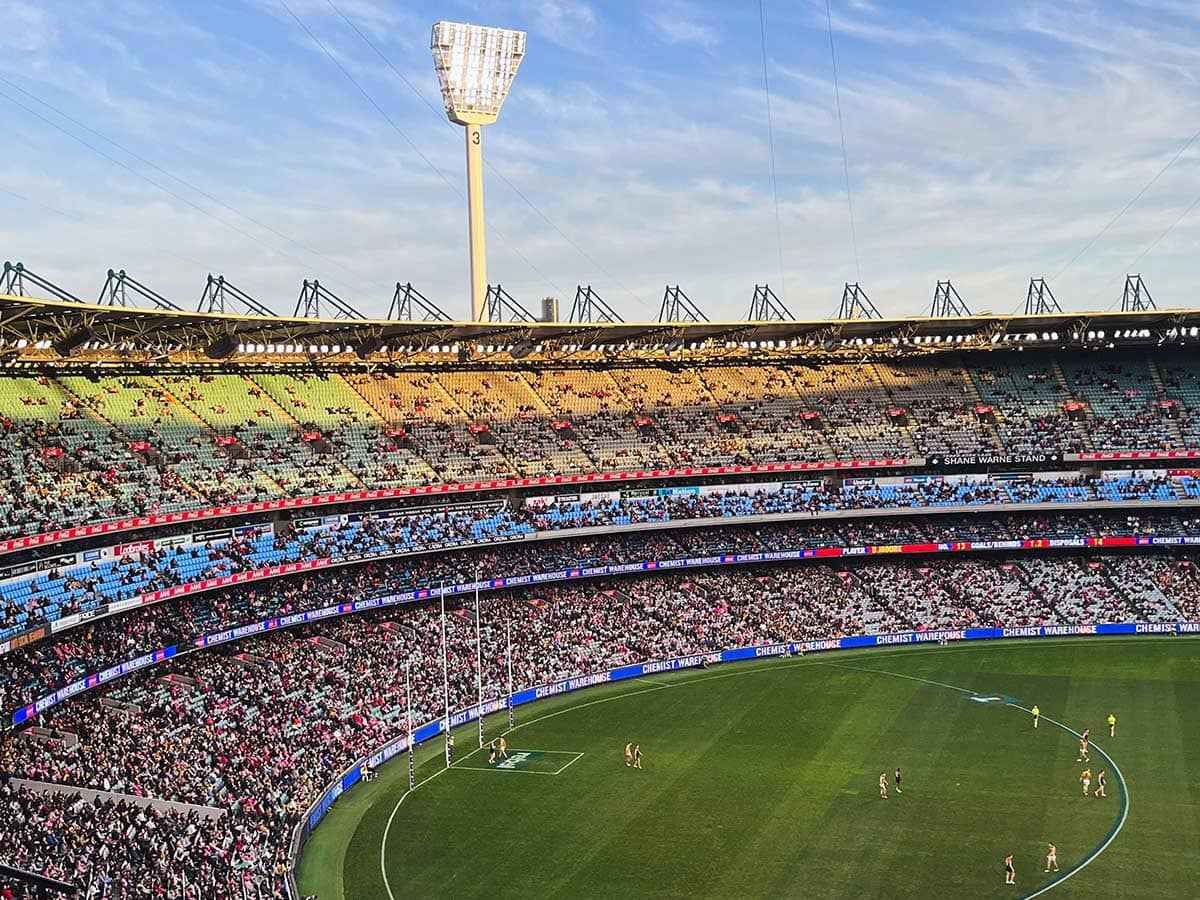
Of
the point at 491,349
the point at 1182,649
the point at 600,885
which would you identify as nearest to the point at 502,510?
the point at 491,349

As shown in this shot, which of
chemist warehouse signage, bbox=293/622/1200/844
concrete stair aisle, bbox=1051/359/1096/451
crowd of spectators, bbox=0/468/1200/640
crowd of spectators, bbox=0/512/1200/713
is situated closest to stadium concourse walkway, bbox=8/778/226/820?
→ crowd of spectators, bbox=0/512/1200/713

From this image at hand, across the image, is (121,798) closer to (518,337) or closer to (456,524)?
(456,524)

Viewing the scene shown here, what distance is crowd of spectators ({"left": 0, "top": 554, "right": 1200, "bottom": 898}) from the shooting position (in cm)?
3619

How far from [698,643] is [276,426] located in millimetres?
26743

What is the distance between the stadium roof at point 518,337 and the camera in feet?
171

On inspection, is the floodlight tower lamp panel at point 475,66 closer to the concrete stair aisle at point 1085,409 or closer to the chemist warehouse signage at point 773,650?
the chemist warehouse signage at point 773,650

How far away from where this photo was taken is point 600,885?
35.9 metres

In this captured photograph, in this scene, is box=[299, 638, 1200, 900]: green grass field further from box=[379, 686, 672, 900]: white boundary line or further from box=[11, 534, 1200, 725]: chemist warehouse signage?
box=[11, 534, 1200, 725]: chemist warehouse signage

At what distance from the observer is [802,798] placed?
4275cm

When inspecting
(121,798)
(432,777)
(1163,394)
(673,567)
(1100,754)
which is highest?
(1163,394)

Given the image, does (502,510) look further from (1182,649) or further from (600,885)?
(1182,649)

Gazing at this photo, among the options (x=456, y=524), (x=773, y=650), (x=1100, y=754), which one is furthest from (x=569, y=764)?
(x=1100, y=754)

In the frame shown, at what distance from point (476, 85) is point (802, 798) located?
5199 centimetres

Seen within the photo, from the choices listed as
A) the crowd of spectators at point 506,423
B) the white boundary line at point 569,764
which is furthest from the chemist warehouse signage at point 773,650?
the crowd of spectators at point 506,423
